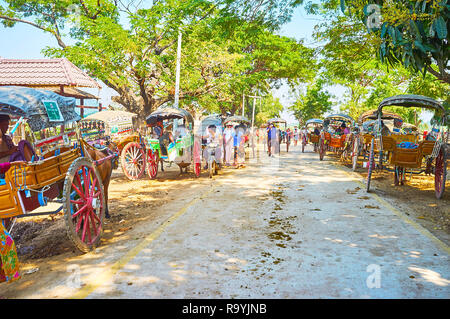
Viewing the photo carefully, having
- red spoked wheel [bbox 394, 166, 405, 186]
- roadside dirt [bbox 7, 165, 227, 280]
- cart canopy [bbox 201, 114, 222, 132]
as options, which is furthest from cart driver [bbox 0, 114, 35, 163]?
red spoked wheel [bbox 394, 166, 405, 186]

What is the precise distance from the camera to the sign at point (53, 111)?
443cm

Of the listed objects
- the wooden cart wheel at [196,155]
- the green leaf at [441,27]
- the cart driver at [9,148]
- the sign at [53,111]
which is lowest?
the wooden cart wheel at [196,155]

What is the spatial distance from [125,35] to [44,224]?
40.1 ft

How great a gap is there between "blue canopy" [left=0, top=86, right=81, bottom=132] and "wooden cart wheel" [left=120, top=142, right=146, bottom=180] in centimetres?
625

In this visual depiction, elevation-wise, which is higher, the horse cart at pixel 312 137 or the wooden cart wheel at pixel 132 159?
the horse cart at pixel 312 137

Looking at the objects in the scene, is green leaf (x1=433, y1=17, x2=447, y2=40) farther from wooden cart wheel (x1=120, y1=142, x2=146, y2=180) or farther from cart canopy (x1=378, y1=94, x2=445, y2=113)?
wooden cart wheel (x1=120, y1=142, x2=146, y2=180)

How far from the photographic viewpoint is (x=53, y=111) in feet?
14.9

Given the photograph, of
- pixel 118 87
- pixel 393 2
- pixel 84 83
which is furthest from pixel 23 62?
pixel 393 2

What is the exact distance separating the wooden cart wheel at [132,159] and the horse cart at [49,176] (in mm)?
5886

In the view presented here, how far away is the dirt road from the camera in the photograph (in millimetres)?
3635

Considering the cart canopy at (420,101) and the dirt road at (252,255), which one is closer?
the dirt road at (252,255)

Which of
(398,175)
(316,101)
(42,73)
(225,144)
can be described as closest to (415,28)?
(398,175)

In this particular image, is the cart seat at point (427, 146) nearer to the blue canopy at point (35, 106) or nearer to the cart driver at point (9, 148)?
the blue canopy at point (35, 106)

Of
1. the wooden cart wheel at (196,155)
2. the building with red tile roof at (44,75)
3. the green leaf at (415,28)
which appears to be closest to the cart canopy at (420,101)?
the green leaf at (415,28)
